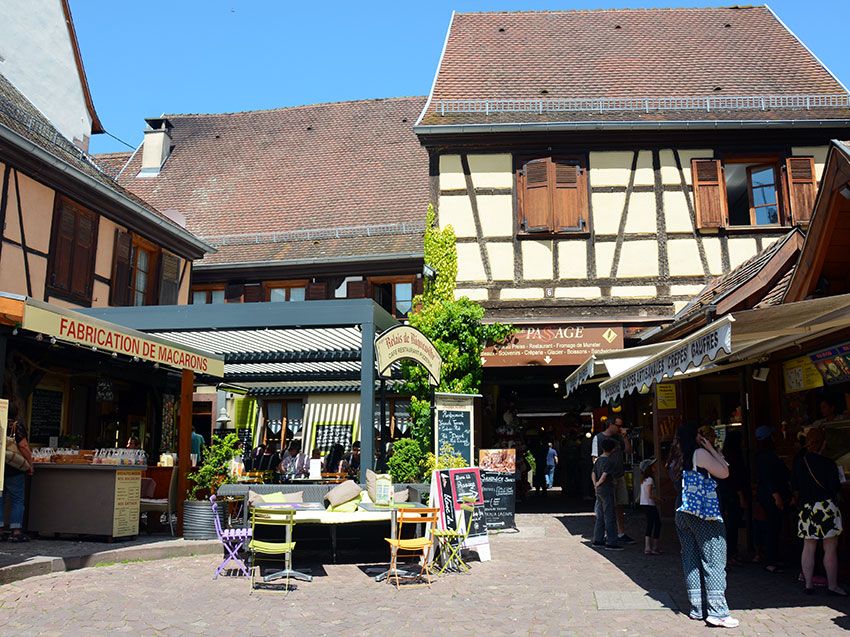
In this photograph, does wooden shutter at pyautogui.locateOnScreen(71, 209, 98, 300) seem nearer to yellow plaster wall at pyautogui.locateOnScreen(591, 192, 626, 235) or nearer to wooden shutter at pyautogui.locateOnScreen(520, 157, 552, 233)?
wooden shutter at pyautogui.locateOnScreen(520, 157, 552, 233)

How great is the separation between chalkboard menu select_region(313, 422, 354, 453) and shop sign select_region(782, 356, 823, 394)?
13.9 meters

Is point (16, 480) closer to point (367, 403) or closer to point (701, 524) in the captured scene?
point (367, 403)

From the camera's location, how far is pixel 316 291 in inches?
792

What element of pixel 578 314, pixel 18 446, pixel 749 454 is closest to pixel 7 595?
pixel 18 446

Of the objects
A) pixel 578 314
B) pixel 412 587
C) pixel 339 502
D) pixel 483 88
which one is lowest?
pixel 412 587

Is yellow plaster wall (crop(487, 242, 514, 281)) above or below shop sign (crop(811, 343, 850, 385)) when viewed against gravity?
above

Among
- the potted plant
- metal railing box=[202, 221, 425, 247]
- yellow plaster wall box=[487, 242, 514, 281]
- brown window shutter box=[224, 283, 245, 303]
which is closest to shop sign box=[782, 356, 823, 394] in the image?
the potted plant

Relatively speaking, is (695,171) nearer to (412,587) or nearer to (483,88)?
(483,88)

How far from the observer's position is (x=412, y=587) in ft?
25.5

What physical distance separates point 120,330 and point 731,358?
22.6ft

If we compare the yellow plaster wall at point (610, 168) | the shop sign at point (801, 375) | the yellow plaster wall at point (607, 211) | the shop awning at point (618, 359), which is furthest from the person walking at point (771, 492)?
the yellow plaster wall at point (610, 168)

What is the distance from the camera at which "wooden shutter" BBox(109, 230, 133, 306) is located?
15.9 m

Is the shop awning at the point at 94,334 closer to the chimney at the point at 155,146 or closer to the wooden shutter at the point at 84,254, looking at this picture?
the wooden shutter at the point at 84,254

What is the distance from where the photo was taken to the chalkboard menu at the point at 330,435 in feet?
70.1
